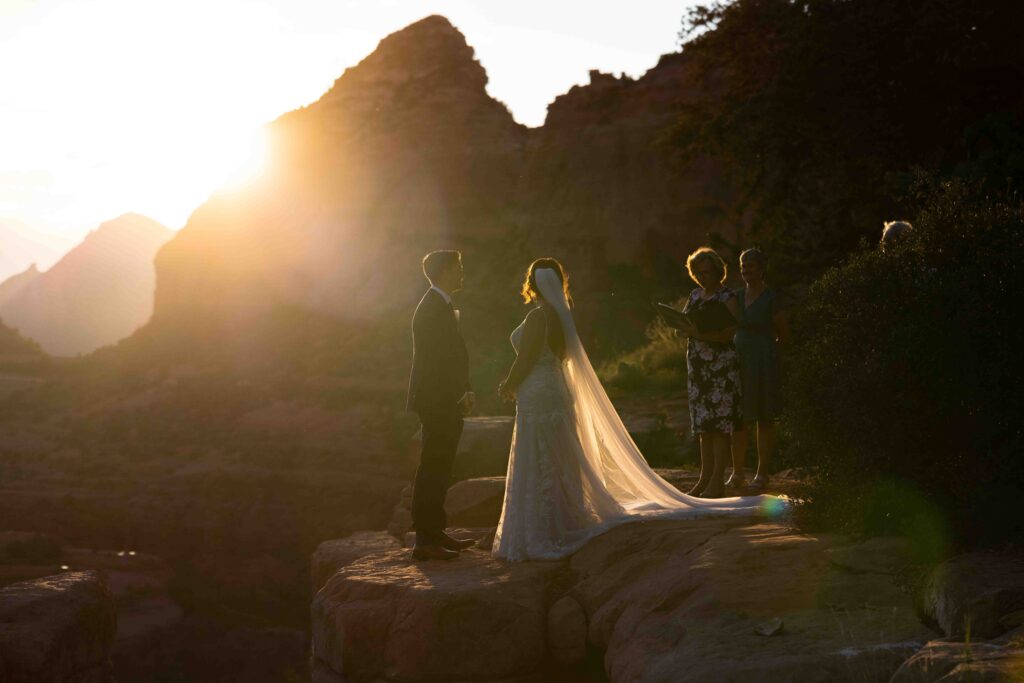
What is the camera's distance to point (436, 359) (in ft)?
23.8

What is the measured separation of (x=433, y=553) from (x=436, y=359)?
50.3 inches

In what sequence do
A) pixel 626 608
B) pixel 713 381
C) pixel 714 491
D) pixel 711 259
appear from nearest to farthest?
pixel 626 608, pixel 711 259, pixel 714 491, pixel 713 381

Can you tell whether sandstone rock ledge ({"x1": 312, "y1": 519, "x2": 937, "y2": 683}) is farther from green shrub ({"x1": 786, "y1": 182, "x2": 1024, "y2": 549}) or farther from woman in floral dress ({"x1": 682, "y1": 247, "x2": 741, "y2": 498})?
woman in floral dress ({"x1": 682, "y1": 247, "x2": 741, "y2": 498})

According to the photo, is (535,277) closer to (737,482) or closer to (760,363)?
(760,363)

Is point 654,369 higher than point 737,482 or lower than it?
higher

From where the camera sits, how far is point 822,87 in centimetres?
1642

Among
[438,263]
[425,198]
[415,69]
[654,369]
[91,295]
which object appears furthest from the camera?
Result: [91,295]

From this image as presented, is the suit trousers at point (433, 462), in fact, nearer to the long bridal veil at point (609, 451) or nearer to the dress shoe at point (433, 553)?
the dress shoe at point (433, 553)

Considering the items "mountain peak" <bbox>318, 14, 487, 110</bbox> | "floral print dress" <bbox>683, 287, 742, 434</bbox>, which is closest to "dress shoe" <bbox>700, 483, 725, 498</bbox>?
"floral print dress" <bbox>683, 287, 742, 434</bbox>

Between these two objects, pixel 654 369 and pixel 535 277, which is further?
pixel 654 369

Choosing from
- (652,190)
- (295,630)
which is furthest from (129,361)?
(295,630)

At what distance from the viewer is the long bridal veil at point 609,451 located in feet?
23.1

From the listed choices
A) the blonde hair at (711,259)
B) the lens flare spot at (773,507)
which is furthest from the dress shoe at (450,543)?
the blonde hair at (711,259)

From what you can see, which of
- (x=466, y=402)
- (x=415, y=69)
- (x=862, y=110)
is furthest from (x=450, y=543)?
(x=415, y=69)
